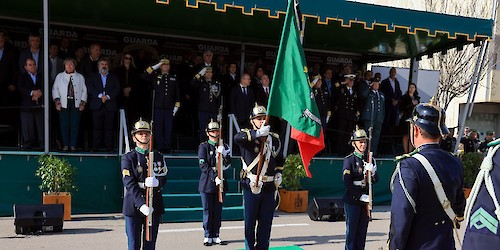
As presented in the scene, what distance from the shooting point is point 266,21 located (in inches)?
430

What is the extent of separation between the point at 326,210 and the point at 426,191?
6.61 m

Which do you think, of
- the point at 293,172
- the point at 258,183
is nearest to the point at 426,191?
the point at 258,183

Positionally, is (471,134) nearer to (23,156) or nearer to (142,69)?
(142,69)

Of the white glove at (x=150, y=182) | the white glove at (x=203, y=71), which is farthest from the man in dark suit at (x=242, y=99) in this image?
the white glove at (x=150, y=182)

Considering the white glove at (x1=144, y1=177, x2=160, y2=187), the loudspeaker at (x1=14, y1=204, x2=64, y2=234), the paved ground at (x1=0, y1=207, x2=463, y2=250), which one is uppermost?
the white glove at (x1=144, y1=177, x2=160, y2=187)

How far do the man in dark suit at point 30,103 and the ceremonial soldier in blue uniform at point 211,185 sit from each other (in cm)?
377

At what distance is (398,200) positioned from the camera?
134 inches

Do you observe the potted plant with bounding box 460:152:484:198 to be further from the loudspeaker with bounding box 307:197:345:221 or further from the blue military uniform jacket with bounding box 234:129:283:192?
the blue military uniform jacket with bounding box 234:129:283:192

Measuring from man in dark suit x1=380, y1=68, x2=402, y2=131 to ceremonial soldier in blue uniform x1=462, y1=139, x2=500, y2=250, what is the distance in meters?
10.9

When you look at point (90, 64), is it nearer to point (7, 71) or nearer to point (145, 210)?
point (7, 71)

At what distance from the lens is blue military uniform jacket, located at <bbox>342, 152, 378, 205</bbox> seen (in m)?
6.33

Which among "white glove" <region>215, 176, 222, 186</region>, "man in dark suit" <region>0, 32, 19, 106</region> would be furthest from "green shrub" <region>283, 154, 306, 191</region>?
"man in dark suit" <region>0, 32, 19, 106</region>

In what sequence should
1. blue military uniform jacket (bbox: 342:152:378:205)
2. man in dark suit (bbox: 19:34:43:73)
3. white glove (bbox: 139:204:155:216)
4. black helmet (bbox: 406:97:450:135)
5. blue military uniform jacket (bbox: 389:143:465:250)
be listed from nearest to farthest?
blue military uniform jacket (bbox: 389:143:465:250), black helmet (bbox: 406:97:450:135), white glove (bbox: 139:204:155:216), blue military uniform jacket (bbox: 342:152:378:205), man in dark suit (bbox: 19:34:43:73)

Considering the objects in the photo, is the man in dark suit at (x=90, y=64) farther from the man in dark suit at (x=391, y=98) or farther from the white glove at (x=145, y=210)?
the man in dark suit at (x=391, y=98)
